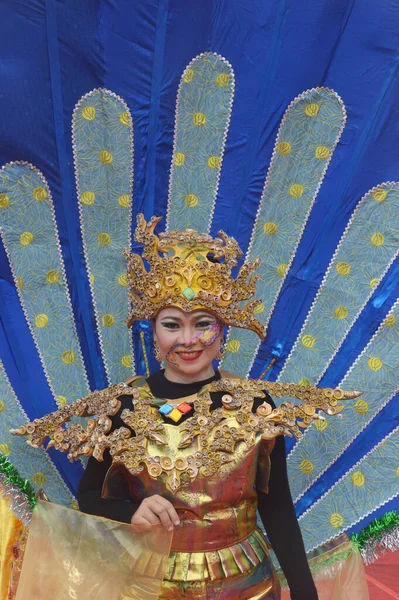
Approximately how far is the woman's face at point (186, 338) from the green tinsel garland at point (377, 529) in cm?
76

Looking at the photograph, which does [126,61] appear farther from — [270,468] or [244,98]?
[270,468]

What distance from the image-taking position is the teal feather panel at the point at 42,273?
232 cm

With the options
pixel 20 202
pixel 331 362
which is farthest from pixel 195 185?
pixel 331 362

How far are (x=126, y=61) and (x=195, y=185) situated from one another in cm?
47

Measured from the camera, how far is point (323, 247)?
2.49 meters

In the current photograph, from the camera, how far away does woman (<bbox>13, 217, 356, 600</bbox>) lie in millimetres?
1777

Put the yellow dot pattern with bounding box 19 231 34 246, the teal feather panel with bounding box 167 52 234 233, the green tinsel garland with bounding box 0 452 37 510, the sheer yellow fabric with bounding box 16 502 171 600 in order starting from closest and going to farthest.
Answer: the sheer yellow fabric with bounding box 16 502 171 600
the green tinsel garland with bounding box 0 452 37 510
the yellow dot pattern with bounding box 19 231 34 246
the teal feather panel with bounding box 167 52 234 233

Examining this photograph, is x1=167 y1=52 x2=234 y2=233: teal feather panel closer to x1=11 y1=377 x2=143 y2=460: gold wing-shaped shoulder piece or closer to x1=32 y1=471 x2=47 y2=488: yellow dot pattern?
x1=11 y1=377 x2=143 y2=460: gold wing-shaped shoulder piece

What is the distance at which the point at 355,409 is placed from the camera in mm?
2363

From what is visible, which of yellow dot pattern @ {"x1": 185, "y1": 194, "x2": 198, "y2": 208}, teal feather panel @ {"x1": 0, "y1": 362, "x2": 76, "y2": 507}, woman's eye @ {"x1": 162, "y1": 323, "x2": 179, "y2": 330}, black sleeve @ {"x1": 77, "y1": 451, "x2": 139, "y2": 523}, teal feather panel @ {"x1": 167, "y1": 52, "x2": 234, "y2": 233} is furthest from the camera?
yellow dot pattern @ {"x1": 185, "y1": 194, "x2": 198, "y2": 208}

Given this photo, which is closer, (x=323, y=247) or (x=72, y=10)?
(x=72, y=10)

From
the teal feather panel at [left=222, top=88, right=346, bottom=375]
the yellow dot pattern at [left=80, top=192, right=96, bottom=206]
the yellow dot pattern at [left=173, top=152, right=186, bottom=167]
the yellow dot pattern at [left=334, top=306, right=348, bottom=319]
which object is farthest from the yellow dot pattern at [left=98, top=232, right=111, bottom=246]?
the yellow dot pattern at [left=334, top=306, right=348, bottom=319]

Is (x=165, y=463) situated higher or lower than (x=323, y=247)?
lower

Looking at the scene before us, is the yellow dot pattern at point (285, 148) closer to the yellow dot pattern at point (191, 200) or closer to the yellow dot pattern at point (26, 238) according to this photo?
the yellow dot pattern at point (191, 200)
